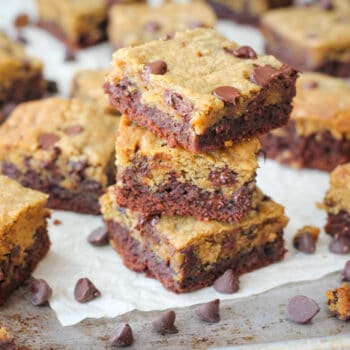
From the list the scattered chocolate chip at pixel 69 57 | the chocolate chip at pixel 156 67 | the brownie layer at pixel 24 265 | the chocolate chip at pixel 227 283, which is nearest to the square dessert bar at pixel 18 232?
the brownie layer at pixel 24 265

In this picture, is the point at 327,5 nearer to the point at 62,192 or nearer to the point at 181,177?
the point at 62,192

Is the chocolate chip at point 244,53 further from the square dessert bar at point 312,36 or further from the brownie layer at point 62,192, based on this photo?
the square dessert bar at point 312,36

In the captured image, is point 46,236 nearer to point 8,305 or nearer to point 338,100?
point 8,305

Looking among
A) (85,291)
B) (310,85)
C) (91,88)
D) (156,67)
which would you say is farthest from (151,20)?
(85,291)

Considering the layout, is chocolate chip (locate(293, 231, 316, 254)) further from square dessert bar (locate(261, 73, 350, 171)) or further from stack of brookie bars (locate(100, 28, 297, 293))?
square dessert bar (locate(261, 73, 350, 171))

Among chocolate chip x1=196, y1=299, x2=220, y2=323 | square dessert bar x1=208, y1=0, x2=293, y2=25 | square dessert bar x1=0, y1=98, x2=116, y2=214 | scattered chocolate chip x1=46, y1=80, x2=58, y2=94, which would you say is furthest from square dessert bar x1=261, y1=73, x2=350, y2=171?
square dessert bar x1=208, y1=0, x2=293, y2=25
